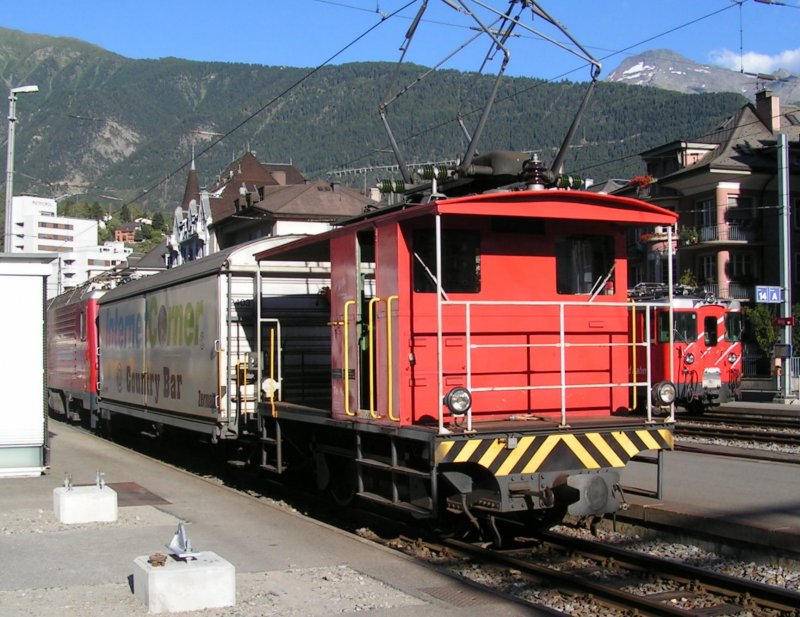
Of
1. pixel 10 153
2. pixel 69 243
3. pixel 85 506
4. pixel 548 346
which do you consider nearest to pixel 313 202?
pixel 10 153

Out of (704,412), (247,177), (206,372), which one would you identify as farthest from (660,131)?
(206,372)

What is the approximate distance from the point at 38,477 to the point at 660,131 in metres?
106

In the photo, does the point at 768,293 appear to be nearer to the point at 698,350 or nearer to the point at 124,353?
the point at 698,350

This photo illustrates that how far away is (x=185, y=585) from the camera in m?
6.62

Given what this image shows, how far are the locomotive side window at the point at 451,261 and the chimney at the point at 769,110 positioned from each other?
46698 millimetres

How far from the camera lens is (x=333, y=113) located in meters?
196

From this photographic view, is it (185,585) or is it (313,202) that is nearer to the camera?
(185,585)

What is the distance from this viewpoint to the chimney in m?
51.2

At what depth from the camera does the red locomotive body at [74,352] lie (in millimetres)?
21766

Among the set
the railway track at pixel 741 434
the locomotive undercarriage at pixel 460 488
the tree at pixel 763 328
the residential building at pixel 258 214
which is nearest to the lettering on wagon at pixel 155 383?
the locomotive undercarriage at pixel 460 488

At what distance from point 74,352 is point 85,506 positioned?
48.1 ft

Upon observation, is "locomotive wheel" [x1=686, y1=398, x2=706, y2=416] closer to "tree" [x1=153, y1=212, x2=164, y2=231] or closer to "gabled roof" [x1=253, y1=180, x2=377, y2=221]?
"gabled roof" [x1=253, y1=180, x2=377, y2=221]

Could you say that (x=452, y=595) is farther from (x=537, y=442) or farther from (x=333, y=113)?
(x=333, y=113)

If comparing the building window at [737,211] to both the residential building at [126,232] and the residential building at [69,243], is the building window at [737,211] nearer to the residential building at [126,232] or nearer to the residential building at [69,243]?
the residential building at [69,243]
